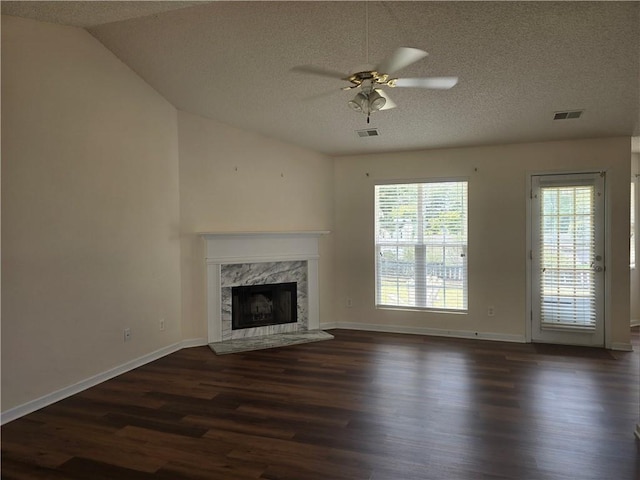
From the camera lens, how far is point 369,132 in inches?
199

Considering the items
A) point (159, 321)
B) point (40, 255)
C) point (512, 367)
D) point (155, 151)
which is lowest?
point (512, 367)

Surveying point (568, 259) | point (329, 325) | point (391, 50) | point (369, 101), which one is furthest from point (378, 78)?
point (329, 325)

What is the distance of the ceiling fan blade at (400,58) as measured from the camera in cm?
223

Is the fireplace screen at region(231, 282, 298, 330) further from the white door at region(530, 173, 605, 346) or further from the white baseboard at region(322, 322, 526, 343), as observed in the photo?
the white door at region(530, 173, 605, 346)

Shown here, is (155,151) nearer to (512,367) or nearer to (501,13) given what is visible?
(501,13)

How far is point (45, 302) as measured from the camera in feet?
10.8

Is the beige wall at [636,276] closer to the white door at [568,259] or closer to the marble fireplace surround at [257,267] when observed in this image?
the white door at [568,259]

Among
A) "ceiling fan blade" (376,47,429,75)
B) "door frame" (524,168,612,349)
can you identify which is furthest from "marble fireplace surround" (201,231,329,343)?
"ceiling fan blade" (376,47,429,75)

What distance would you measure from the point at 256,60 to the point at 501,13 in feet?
6.53

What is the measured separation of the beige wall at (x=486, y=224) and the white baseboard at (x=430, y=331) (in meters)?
0.01

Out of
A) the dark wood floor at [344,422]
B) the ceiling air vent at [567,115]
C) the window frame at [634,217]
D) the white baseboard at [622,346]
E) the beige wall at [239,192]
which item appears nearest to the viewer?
the dark wood floor at [344,422]

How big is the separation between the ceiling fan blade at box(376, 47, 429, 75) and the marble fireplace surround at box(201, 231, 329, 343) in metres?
3.22

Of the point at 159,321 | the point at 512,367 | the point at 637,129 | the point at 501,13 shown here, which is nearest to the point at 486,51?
the point at 501,13

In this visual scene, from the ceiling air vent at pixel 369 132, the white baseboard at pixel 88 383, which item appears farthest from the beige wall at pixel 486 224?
the white baseboard at pixel 88 383
